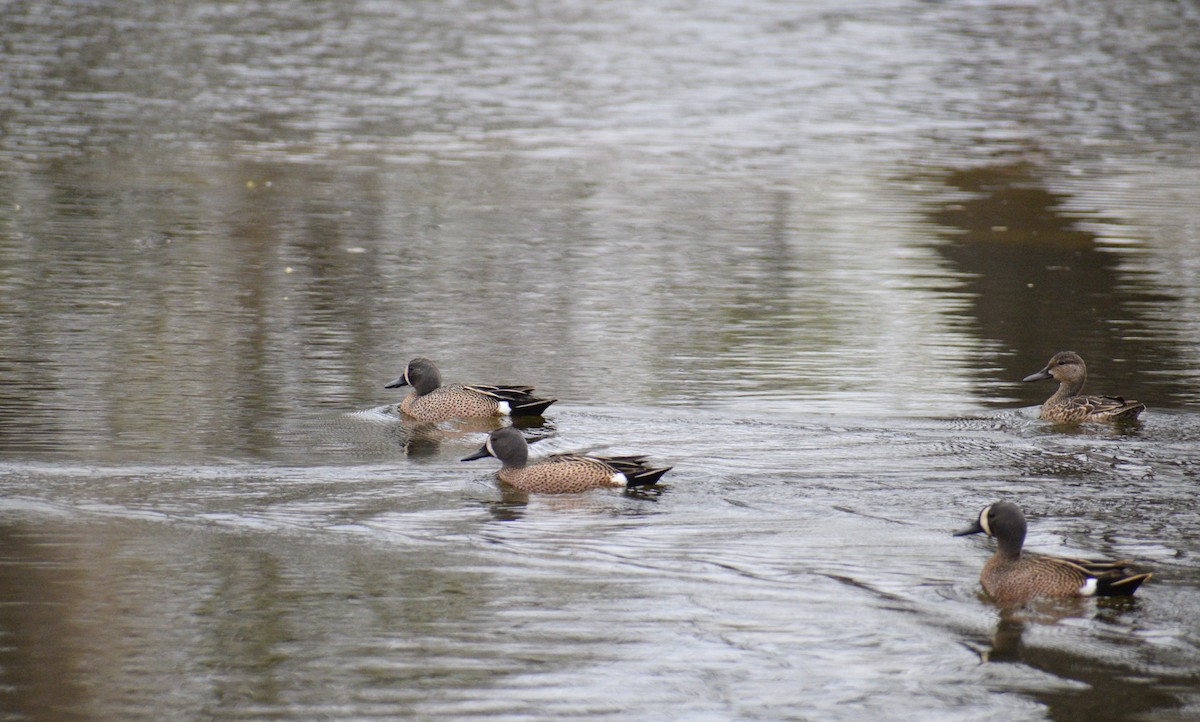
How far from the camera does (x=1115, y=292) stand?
17.3 metres

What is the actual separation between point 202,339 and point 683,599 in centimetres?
718

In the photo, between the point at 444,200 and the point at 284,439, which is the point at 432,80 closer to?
the point at 444,200

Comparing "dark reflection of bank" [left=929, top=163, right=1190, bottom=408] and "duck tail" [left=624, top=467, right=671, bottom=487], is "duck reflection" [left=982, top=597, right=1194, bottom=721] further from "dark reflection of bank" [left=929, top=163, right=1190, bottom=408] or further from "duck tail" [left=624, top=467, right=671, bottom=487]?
"dark reflection of bank" [left=929, top=163, right=1190, bottom=408]

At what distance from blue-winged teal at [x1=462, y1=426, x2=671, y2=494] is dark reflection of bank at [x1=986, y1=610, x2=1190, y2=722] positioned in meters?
2.91

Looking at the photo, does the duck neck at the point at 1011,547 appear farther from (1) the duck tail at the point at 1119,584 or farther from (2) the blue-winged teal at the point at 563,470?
Answer: (2) the blue-winged teal at the point at 563,470

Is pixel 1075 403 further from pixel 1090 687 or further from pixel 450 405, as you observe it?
pixel 1090 687

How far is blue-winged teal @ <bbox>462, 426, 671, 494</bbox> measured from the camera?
10.4 m

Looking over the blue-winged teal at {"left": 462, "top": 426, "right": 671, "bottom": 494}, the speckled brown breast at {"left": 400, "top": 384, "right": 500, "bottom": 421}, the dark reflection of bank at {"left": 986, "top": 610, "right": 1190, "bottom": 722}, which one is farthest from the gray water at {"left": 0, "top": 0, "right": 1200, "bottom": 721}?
the speckled brown breast at {"left": 400, "top": 384, "right": 500, "bottom": 421}

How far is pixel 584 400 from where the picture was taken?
41.8ft

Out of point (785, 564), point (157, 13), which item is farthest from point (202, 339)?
point (157, 13)

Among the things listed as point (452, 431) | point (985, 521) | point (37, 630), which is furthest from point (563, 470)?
point (37, 630)

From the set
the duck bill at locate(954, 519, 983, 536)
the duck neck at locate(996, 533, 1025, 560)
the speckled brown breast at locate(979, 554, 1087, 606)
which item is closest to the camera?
the speckled brown breast at locate(979, 554, 1087, 606)

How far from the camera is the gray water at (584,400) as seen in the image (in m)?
7.75

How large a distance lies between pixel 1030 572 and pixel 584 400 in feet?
15.9
